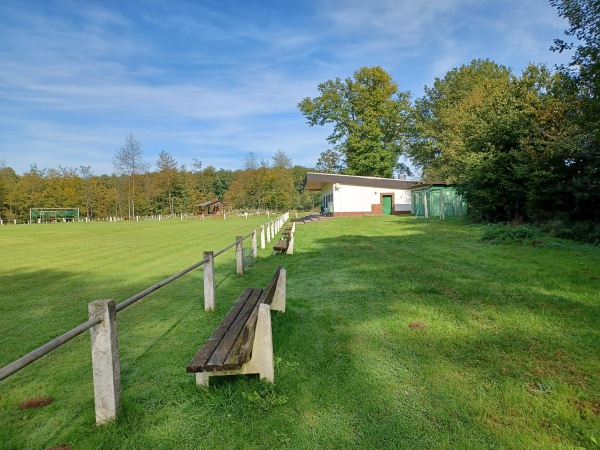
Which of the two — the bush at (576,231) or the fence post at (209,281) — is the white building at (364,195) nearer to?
the bush at (576,231)

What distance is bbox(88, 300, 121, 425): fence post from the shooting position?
9.10 feet

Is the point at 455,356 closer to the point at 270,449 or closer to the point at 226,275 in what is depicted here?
the point at 270,449

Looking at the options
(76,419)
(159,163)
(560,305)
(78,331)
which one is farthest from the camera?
(159,163)

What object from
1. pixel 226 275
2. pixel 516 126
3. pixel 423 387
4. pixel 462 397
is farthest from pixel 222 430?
pixel 516 126

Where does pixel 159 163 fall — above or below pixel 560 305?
above

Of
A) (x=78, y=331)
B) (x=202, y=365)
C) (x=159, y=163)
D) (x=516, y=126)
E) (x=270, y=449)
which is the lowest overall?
(x=270, y=449)

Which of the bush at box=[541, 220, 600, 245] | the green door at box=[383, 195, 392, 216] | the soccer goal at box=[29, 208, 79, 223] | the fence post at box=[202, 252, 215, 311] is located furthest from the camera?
the soccer goal at box=[29, 208, 79, 223]

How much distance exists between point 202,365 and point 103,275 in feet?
26.8

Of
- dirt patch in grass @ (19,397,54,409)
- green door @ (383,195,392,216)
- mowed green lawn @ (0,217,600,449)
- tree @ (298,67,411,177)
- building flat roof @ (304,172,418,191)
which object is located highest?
tree @ (298,67,411,177)

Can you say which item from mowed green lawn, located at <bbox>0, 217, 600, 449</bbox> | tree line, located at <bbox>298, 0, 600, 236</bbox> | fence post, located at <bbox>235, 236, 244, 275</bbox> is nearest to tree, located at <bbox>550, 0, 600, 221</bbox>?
tree line, located at <bbox>298, 0, 600, 236</bbox>

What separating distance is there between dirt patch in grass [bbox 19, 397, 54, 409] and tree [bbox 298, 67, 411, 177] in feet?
139

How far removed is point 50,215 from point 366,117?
53.6 meters

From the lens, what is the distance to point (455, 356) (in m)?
3.92

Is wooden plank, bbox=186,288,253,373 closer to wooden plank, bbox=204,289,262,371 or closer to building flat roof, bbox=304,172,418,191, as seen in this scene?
wooden plank, bbox=204,289,262,371
